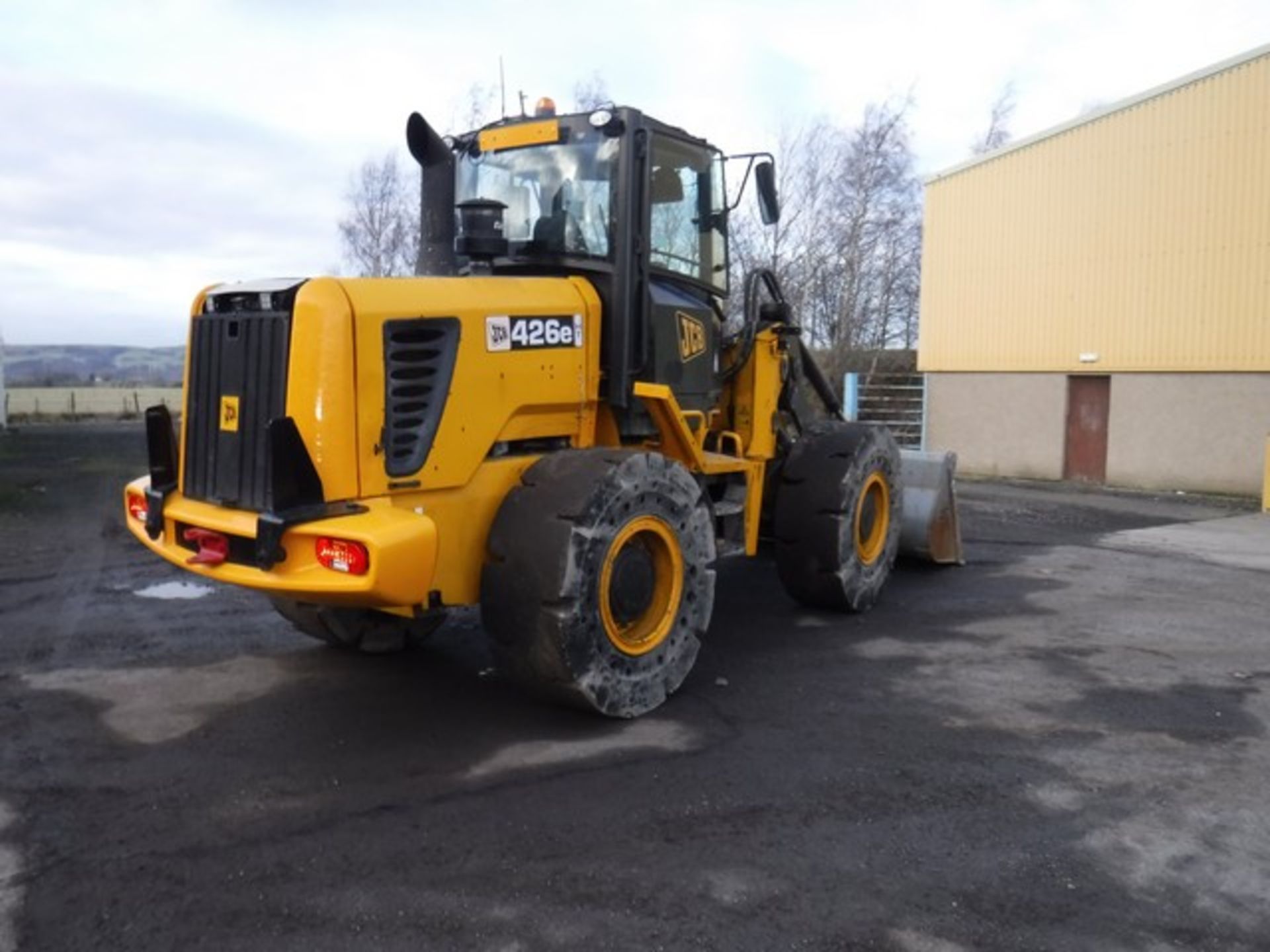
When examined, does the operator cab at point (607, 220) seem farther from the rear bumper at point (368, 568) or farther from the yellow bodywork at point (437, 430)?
the rear bumper at point (368, 568)

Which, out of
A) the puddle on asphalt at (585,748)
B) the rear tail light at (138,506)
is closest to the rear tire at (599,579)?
the puddle on asphalt at (585,748)

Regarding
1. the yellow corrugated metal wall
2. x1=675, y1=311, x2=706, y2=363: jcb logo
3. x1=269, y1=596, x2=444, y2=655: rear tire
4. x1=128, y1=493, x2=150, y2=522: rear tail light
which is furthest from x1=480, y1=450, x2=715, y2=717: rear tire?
the yellow corrugated metal wall

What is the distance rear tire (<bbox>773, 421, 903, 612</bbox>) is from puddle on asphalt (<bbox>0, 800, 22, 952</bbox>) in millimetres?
4813

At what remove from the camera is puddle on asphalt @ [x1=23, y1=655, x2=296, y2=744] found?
5.27 metres

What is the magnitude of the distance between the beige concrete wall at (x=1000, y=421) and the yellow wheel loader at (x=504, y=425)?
13307 millimetres

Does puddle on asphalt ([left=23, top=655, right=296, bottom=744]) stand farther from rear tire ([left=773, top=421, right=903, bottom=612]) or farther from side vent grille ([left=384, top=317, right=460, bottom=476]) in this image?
rear tire ([left=773, top=421, right=903, bottom=612])

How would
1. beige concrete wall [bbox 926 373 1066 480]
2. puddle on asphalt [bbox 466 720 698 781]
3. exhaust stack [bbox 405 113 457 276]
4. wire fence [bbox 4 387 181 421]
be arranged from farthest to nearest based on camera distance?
1. wire fence [bbox 4 387 181 421]
2. beige concrete wall [bbox 926 373 1066 480]
3. exhaust stack [bbox 405 113 457 276]
4. puddle on asphalt [bbox 466 720 698 781]

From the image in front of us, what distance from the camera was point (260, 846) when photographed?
3951 millimetres

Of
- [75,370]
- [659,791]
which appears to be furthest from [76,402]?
[659,791]

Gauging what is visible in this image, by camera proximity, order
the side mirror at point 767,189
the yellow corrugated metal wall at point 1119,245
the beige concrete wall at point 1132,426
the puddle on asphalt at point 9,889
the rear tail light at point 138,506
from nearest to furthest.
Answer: the puddle on asphalt at point 9,889, the rear tail light at point 138,506, the side mirror at point 767,189, the yellow corrugated metal wall at point 1119,245, the beige concrete wall at point 1132,426

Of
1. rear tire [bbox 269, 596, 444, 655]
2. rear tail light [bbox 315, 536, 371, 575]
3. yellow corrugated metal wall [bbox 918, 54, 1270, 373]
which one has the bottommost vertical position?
rear tire [bbox 269, 596, 444, 655]

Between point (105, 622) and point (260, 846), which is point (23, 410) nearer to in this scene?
point (105, 622)

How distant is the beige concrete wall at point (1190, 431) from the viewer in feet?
51.9

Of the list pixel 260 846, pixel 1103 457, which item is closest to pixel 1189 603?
pixel 260 846
